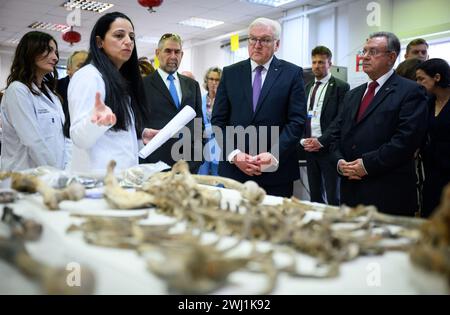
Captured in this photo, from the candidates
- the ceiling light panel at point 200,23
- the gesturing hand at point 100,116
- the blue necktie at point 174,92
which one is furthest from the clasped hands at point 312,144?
the ceiling light panel at point 200,23

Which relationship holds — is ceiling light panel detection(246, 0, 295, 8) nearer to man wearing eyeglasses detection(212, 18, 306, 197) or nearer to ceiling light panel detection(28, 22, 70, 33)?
ceiling light panel detection(28, 22, 70, 33)

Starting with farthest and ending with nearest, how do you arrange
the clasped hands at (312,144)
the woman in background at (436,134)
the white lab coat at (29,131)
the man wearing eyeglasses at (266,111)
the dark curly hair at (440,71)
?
the clasped hands at (312,144)
the dark curly hair at (440,71)
the woman in background at (436,134)
the man wearing eyeglasses at (266,111)
the white lab coat at (29,131)

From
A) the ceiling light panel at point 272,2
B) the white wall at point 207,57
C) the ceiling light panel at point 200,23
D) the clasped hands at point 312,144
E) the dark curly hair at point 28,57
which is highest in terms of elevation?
the ceiling light panel at point 200,23

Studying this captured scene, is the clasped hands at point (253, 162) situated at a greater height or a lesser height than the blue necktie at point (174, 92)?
lesser

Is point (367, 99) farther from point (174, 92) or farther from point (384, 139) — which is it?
point (174, 92)

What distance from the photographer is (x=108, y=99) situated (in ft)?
6.23

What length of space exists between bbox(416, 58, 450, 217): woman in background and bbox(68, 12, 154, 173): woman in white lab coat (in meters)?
1.83

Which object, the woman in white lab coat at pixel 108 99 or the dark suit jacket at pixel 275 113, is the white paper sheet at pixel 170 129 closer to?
the woman in white lab coat at pixel 108 99

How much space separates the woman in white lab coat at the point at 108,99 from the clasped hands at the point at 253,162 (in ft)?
1.76

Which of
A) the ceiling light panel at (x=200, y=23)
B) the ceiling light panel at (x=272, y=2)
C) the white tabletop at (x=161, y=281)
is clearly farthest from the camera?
the ceiling light panel at (x=200, y=23)

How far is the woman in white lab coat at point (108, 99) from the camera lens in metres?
1.74

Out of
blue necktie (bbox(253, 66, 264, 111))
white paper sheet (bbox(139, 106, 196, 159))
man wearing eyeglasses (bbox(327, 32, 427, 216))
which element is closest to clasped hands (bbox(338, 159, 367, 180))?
man wearing eyeglasses (bbox(327, 32, 427, 216))
